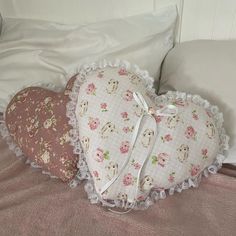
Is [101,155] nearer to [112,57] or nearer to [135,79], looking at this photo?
[135,79]

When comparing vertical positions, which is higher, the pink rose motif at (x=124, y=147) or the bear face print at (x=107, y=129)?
the bear face print at (x=107, y=129)

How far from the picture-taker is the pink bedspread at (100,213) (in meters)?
0.78

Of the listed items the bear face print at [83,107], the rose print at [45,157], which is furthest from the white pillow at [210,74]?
the rose print at [45,157]

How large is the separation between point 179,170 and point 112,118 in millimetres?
205

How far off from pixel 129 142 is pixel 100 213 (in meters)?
0.18

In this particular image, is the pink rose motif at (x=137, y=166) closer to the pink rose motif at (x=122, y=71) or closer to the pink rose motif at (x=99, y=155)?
the pink rose motif at (x=99, y=155)

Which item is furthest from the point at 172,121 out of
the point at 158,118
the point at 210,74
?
the point at 210,74

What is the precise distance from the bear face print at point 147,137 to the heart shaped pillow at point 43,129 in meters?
0.18

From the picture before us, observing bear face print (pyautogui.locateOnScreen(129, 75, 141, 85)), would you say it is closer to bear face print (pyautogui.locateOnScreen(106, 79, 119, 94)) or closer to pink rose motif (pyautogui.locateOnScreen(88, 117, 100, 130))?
bear face print (pyautogui.locateOnScreen(106, 79, 119, 94))

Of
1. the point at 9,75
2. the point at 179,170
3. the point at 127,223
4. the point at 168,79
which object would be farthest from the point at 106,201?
the point at 9,75

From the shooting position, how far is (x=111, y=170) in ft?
2.74

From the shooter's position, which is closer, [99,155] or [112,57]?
[99,155]

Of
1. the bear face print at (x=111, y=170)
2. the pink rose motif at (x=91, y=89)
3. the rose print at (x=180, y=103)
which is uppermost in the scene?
the pink rose motif at (x=91, y=89)

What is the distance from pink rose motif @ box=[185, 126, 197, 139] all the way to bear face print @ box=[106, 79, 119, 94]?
21 centimetres
